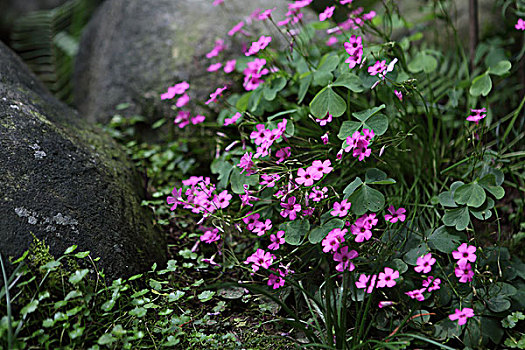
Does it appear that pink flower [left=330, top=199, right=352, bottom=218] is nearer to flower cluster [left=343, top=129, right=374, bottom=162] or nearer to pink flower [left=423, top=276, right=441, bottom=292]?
flower cluster [left=343, top=129, right=374, bottom=162]

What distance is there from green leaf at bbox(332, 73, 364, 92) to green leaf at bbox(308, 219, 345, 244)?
49cm

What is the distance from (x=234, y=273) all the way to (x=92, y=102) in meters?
1.56

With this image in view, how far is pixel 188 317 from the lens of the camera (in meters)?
1.38

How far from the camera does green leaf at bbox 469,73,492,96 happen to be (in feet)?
5.71

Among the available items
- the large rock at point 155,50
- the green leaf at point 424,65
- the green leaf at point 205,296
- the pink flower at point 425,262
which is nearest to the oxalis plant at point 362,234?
the pink flower at point 425,262

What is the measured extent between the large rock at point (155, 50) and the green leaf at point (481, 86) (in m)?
1.13

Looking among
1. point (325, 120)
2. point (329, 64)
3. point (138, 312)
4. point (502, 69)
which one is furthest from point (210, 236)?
point (502, 69)

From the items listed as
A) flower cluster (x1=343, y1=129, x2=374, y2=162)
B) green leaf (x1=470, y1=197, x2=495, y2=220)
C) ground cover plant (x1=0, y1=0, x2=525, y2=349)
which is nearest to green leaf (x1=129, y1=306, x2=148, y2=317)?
ground cover plant (x1=0, y1=0, x2=525, y2=349)

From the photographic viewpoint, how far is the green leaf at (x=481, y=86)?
68.5 inches

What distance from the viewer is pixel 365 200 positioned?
143cm

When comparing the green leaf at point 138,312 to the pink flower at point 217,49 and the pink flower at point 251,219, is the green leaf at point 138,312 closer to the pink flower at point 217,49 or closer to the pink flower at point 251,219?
the pink flower at point 251,219

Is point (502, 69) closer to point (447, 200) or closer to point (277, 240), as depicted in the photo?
point (447, 200)

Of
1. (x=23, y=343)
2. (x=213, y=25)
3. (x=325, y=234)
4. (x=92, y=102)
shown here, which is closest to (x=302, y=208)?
(x=325, y=234)

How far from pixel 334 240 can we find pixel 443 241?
1.29 feet
